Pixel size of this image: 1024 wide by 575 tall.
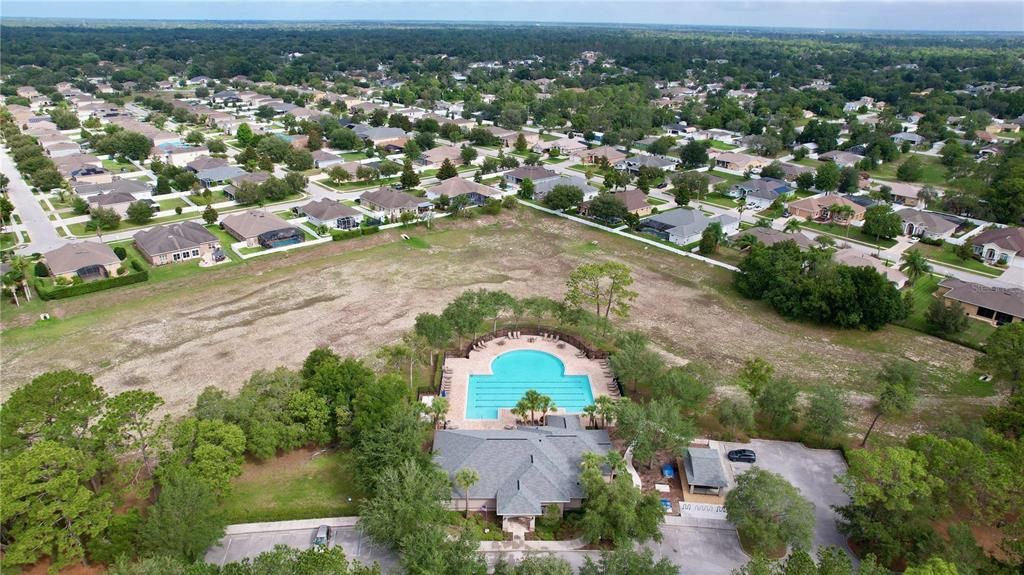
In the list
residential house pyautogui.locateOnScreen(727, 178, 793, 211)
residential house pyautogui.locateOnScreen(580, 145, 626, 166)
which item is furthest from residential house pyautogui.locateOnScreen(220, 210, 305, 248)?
residential house pyautogui.locateOnScreen(727, 178, 793, 211)

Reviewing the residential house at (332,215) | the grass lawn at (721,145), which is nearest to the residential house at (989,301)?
the residential house at (332,215)

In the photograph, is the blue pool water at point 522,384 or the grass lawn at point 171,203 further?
the grass lawn at point 171,203

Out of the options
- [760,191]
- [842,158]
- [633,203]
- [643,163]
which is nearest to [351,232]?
[633,203]

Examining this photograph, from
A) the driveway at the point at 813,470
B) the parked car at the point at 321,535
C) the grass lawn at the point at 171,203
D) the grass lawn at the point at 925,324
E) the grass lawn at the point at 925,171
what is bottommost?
the parked car at the point at 321,535

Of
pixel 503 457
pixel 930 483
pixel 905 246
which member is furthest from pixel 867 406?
pixel 905 246

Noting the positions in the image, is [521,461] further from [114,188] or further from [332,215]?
[114,188]

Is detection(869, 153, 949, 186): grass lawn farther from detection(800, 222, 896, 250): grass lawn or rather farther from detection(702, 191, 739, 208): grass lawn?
detection(702, 191, 739, 208): grass lawn

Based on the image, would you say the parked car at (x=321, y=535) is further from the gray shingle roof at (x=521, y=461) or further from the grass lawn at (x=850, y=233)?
the grass lawn at (x=850, y=233)
